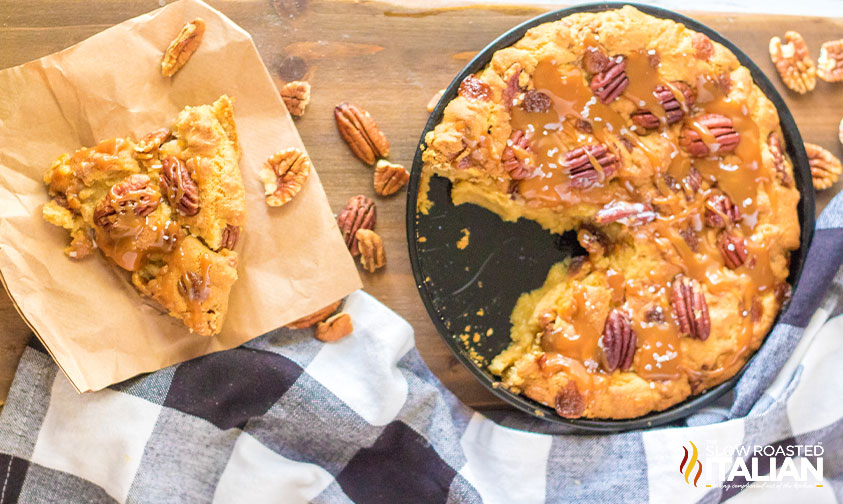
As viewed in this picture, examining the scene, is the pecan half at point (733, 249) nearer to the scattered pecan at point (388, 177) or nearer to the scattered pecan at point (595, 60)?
the scattered pecan at point (595, 60)

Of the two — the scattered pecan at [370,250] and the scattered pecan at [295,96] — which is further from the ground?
the scattered pecan at [295,96]

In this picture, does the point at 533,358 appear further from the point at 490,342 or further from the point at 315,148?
the point at 315,148

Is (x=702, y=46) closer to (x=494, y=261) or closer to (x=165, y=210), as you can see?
(x=494, y=261)

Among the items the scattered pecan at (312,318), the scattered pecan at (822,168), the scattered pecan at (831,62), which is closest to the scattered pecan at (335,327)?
the scattered pecan at (312,318)

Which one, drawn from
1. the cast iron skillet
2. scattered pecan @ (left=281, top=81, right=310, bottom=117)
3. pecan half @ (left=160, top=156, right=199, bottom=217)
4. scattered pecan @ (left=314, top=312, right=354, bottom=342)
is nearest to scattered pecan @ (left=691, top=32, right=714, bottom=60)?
the cast iron skillet

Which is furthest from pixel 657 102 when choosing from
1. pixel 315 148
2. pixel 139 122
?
pixel 139 122

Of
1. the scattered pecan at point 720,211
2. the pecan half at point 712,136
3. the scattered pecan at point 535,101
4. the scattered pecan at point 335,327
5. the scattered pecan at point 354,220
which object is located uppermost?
the scattered pecan at point 535,101
